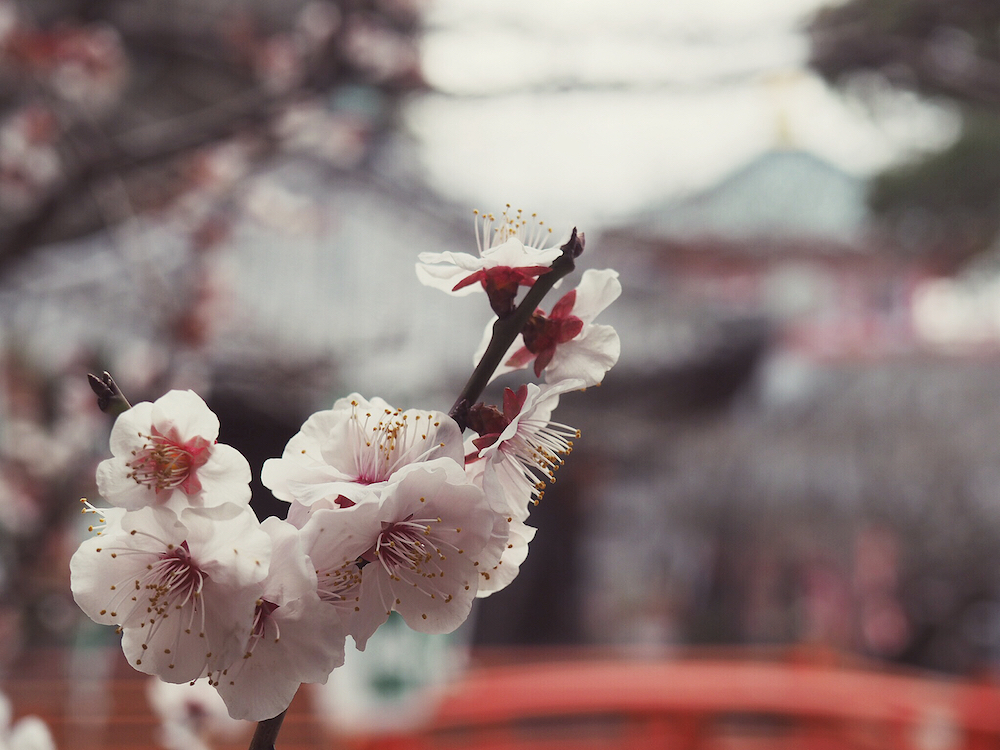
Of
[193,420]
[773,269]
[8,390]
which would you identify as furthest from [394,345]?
[773,269]

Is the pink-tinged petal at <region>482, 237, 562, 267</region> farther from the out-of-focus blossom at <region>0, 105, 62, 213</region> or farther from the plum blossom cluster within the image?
the out-of-focus blossom at <region>0, 105, 62, 213</region>

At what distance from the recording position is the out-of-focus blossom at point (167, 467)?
0.38m

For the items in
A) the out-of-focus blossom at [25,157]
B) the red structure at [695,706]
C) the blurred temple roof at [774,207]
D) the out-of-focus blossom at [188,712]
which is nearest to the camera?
the out-of-focus blossom at [188,712]

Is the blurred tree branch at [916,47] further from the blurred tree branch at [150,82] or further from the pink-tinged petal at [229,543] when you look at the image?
the pink-tinged petal at [229,543]

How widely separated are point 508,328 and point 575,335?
0.05 meters

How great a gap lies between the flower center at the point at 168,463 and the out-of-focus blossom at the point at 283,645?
0.14 feet

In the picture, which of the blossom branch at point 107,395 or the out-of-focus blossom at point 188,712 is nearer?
the blossom branch at point 107,395

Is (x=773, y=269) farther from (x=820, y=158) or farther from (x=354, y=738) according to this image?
(x=354, y=738)

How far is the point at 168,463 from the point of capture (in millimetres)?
380

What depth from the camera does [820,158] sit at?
841cm

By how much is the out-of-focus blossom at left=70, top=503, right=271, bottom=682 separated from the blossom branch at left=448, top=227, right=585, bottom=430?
0.35 feet

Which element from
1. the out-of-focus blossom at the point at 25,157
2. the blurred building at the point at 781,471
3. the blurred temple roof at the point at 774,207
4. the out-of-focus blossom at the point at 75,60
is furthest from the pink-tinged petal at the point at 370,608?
the blurred temple roof at the point at 774,207

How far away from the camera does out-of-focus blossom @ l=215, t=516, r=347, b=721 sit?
0.37 meters

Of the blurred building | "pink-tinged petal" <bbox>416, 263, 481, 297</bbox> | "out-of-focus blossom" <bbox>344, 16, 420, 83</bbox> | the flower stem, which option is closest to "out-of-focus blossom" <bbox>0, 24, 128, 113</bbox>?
"out-of-focus blossom" <bbox>344, 16, 420, 83</bbox>
